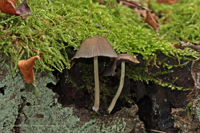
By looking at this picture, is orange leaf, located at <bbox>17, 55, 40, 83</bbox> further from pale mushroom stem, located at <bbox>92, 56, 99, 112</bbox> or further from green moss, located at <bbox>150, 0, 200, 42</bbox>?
green moss, located at <bbox>150, 0, 200, 42</bbox>

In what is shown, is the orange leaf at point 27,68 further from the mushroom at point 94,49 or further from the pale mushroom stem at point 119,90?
the pale mushroom stem at point 119,90

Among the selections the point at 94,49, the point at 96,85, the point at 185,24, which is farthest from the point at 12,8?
the point at 185,24

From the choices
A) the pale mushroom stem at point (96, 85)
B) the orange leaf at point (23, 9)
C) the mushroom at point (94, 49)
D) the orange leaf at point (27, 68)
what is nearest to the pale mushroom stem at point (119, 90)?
the pale mushroom stem at point (96, 85)

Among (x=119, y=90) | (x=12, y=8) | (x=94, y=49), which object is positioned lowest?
(x=119, y=90)

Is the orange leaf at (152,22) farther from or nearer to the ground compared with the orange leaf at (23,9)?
farther from the ground

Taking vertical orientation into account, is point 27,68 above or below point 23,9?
below

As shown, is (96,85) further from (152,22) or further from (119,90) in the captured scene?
(152,22)
